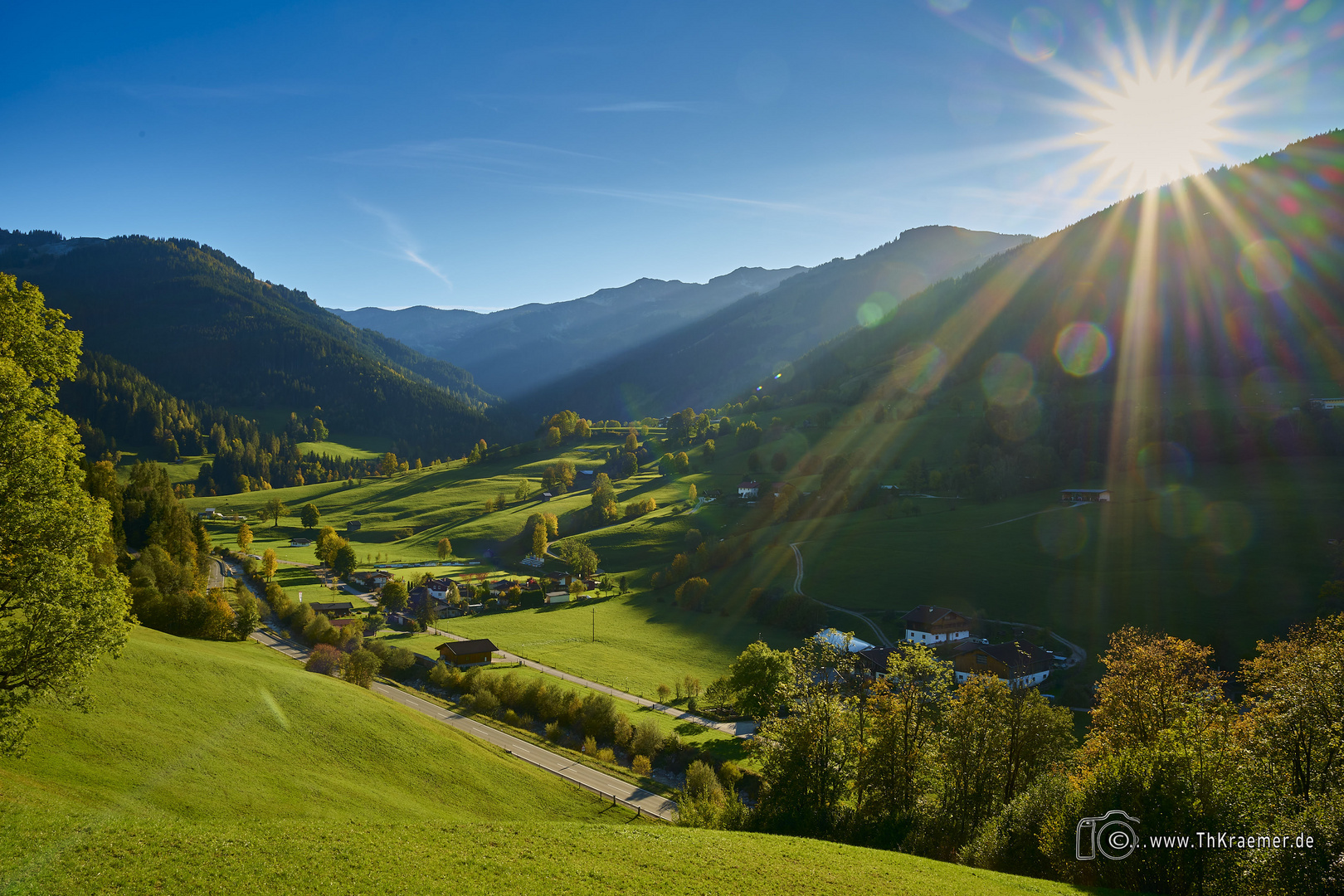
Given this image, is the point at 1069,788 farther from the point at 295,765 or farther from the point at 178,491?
the point at 178,491

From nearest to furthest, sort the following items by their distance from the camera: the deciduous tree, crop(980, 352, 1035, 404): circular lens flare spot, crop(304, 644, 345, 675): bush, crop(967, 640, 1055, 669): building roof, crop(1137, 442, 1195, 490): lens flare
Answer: the deciduous tree, crop(304, 644, 345, 675): bush, crop(967, 640, 1055, 669): building roof, crop(1137, 442, 1195, 490): lens flare, crop(980, 352, 1035, 404): circular lens flare spot

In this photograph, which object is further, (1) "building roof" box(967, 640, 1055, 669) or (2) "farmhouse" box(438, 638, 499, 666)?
(2) "farmhouse" box(438, 638, 499, 666)

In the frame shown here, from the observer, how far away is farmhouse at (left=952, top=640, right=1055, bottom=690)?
60.9m

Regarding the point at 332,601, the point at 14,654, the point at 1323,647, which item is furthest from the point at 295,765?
the point at 332,601

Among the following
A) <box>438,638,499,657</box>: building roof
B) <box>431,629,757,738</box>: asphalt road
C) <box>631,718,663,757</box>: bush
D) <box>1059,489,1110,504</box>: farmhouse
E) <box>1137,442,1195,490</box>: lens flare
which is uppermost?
<box>1137,442,1195,490</box>: lens flare

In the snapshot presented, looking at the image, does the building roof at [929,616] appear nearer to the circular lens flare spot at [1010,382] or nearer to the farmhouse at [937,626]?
the farmhouse at [937,626]

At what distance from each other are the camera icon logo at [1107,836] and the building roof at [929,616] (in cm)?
5413

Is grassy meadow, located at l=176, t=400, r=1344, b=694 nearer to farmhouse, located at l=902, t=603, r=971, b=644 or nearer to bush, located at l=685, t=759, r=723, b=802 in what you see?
farmhouse, located at l=902, t=603, r=971, b=644

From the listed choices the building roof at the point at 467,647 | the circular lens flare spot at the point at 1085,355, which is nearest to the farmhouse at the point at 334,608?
the building roof at the point at 467,647

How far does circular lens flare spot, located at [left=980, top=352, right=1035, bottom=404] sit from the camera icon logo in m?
154

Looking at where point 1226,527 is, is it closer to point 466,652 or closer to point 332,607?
point 466,652

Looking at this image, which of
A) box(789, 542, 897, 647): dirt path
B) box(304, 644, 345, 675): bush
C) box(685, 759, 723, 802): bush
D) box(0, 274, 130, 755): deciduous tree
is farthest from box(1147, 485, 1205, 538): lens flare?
box(0, 274, 130, 755): deciduous tree

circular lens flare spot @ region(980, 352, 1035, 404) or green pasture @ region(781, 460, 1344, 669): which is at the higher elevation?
circular lens flare spot @ region(980, 352, 1035, 404)

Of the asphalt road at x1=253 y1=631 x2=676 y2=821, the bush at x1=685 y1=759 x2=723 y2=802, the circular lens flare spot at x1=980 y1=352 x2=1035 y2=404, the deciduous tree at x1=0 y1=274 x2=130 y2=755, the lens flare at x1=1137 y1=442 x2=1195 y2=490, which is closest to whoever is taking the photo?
the deciduous tree at x1=0 y1=274 x2=130 y2=755
